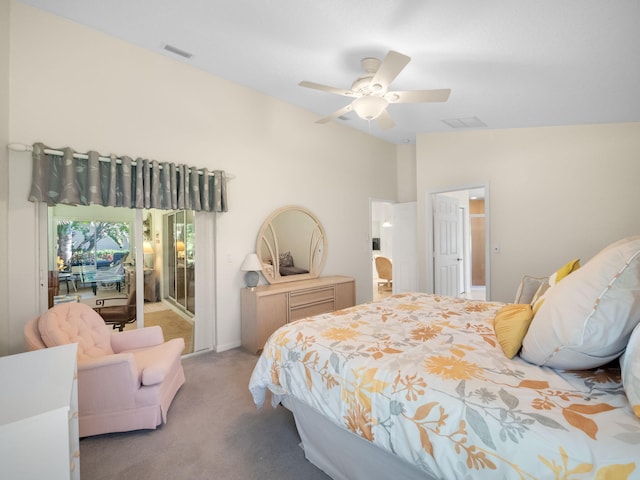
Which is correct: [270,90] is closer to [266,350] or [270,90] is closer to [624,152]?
[266,350]

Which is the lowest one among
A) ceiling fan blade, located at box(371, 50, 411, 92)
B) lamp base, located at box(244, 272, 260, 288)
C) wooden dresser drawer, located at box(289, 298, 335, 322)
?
wooden dresser drawer, located at box(289, 298, 335, 322)

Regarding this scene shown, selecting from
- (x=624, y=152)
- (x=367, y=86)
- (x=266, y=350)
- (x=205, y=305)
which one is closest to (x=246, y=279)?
(x=205, y=305)

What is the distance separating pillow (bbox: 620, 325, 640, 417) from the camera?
97 centimetres

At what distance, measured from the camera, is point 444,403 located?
117 centimetres

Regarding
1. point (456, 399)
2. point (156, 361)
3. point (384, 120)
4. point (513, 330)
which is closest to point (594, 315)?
point (513, 330)

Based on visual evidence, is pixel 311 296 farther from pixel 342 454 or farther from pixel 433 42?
pixel 433 42

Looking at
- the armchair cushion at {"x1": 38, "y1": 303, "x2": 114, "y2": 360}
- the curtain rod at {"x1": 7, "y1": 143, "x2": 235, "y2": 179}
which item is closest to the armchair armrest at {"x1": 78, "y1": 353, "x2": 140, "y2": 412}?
the armchair cushion at {"x1": 38, "y1": 303, "x2": 114, "y2": 360}

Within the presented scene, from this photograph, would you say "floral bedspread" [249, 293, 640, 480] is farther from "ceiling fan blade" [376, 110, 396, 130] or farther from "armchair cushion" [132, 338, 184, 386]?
"ceiling fan blade" [376, 110, 396, 130]

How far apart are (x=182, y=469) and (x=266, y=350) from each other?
2.50ft

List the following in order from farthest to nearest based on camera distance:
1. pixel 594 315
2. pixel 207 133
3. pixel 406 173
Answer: pixel 406 173 < pixel 207 133 < pixel 594 315

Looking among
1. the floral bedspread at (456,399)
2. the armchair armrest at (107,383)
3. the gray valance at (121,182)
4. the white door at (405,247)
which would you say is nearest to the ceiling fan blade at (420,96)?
the floral bedspread at (456,399)

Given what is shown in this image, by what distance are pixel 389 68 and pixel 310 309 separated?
285 centimetres

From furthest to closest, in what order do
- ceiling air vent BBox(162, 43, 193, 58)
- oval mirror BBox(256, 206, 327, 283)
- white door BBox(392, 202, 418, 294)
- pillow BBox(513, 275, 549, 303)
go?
white door BBox(392, 202, 418, 294) → oval mirror BBox(256, 206, 327, 283) → ceiling air vent BBox(162, 43, 193, 58) → pillow BBox(513, 275, 549, 303)

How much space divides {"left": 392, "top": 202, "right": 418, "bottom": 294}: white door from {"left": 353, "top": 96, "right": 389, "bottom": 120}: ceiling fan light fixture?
11.7 feet
